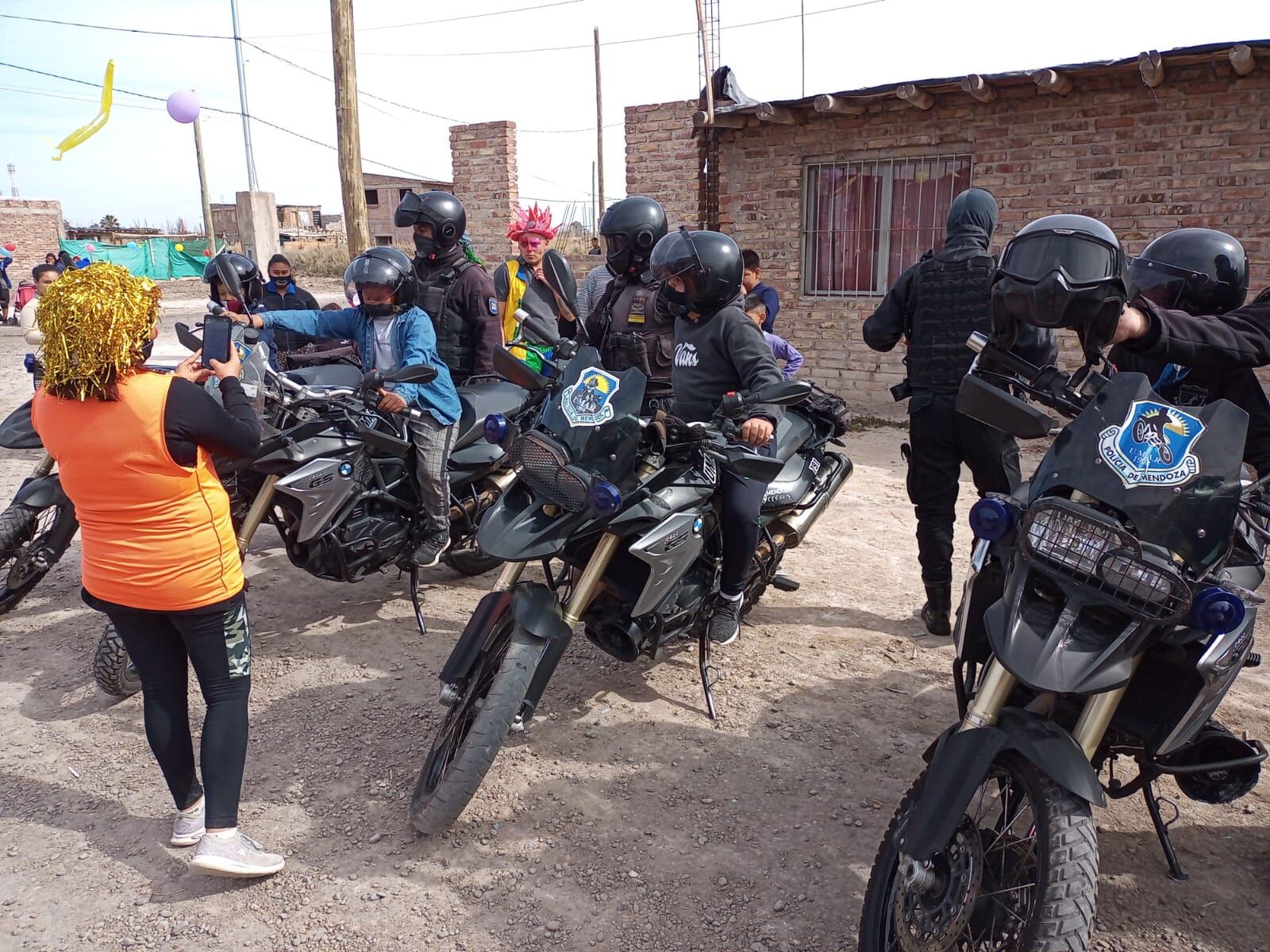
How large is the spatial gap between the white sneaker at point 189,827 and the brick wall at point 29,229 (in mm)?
30871

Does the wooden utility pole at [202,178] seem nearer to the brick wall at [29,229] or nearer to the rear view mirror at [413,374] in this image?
the brick wall at [29,229]

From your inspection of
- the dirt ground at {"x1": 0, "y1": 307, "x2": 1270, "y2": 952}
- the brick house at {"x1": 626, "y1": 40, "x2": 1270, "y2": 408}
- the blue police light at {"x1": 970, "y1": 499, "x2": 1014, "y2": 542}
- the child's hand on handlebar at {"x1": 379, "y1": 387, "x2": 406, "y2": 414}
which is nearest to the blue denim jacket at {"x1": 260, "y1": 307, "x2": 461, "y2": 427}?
the child's hand on handlebar at {"x1": 379, "y1": 387, "x2": 406, "y2": 414}

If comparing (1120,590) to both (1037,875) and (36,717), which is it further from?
(36,717)

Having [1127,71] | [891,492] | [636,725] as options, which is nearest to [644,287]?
[636,725]

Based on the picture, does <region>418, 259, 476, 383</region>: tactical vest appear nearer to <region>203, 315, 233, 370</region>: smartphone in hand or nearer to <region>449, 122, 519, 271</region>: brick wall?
<region>203, 315, 233, 370</region>: smartphone in hand

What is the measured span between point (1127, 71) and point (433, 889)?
819 centimetres

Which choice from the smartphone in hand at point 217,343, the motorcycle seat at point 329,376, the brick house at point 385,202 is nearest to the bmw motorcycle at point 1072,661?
the smartphone in hand at point 217,343

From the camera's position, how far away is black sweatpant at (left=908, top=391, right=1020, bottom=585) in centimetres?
420

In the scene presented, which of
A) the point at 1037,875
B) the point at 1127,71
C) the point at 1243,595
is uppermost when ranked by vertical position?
the point at 1127,71

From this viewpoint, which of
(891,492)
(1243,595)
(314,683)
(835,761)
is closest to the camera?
(1243,595)

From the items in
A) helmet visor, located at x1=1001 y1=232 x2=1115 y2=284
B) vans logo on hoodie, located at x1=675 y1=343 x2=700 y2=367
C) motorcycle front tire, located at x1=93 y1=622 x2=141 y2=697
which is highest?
helmet visor, located at x1=1001 y1=232 x2=1115 y2=284

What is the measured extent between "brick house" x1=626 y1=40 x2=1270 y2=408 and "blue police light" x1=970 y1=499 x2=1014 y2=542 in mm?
6789

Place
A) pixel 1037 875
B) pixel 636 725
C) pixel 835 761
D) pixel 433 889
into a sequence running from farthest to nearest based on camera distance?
pixel 636 725 < pixel 835 761 < pixel 433 889 < pixel 1037 875

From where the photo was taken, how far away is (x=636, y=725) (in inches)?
144
